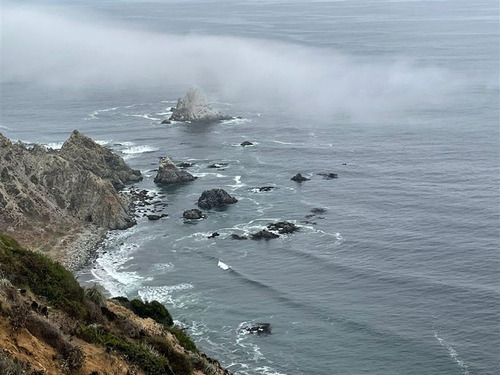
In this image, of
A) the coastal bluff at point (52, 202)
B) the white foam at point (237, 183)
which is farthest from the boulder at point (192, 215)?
the white foam at point (237, 183)

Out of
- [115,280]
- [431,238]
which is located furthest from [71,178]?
[431,238]

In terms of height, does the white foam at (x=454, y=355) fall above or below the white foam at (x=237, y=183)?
above

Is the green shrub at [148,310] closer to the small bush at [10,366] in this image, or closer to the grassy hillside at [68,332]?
the grassy hillside at [68,332]

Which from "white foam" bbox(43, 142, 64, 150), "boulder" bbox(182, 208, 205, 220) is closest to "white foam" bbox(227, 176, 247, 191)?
"boulder" bbox(182, 208, 205, 220)

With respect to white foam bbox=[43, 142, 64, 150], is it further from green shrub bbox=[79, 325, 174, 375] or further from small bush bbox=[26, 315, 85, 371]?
small bush bbox=[26, 315, 85, 371]

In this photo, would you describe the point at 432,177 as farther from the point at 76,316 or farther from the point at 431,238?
the point at 76,316
